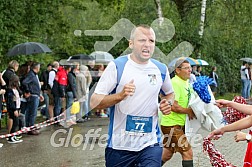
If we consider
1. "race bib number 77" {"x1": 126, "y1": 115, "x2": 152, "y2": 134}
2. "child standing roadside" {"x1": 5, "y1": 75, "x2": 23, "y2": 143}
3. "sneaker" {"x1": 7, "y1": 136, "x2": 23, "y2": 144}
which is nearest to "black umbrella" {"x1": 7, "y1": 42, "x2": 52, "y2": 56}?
"child standing roadside" {"x1": 5, "y1": 75, "x2": 23, "y2": 143}

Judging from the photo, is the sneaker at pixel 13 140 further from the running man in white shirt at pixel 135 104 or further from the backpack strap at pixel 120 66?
the backpack strap at pixel 120 66

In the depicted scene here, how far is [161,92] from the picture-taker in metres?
5.76

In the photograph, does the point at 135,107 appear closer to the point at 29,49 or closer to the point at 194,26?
the point at 29,49

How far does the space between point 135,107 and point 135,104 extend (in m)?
0.03

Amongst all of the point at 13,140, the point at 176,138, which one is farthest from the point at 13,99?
the point at 176,138

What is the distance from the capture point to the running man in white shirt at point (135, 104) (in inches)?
211

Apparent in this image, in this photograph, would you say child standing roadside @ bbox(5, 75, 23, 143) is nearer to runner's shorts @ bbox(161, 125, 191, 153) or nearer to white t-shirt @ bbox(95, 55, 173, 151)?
runner's shorts @ bbox(161, 125, 191, 153)

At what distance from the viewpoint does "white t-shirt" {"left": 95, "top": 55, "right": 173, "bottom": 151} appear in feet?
17.6

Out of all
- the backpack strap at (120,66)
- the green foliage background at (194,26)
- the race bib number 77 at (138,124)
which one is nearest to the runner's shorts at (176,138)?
the race bib number 77 at (138,124)

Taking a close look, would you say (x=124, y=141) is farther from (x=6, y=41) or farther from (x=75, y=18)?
(x=75, y=18)

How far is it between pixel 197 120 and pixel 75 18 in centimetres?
3819

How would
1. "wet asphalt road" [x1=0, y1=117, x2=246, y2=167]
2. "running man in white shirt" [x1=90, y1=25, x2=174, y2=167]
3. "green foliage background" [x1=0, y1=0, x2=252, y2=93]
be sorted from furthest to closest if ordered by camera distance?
"green foliage background" [x1=0, y1=0, x2=252, y2=93]
"wet asphalt road" [x1=0, y1=117, x2=246, y2=167]
"running man in white shirt" [x1=90, y1=25, x2=174, y2=167]

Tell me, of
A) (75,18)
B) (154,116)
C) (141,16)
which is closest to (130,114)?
(154,116)

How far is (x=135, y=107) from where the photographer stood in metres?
5.39
